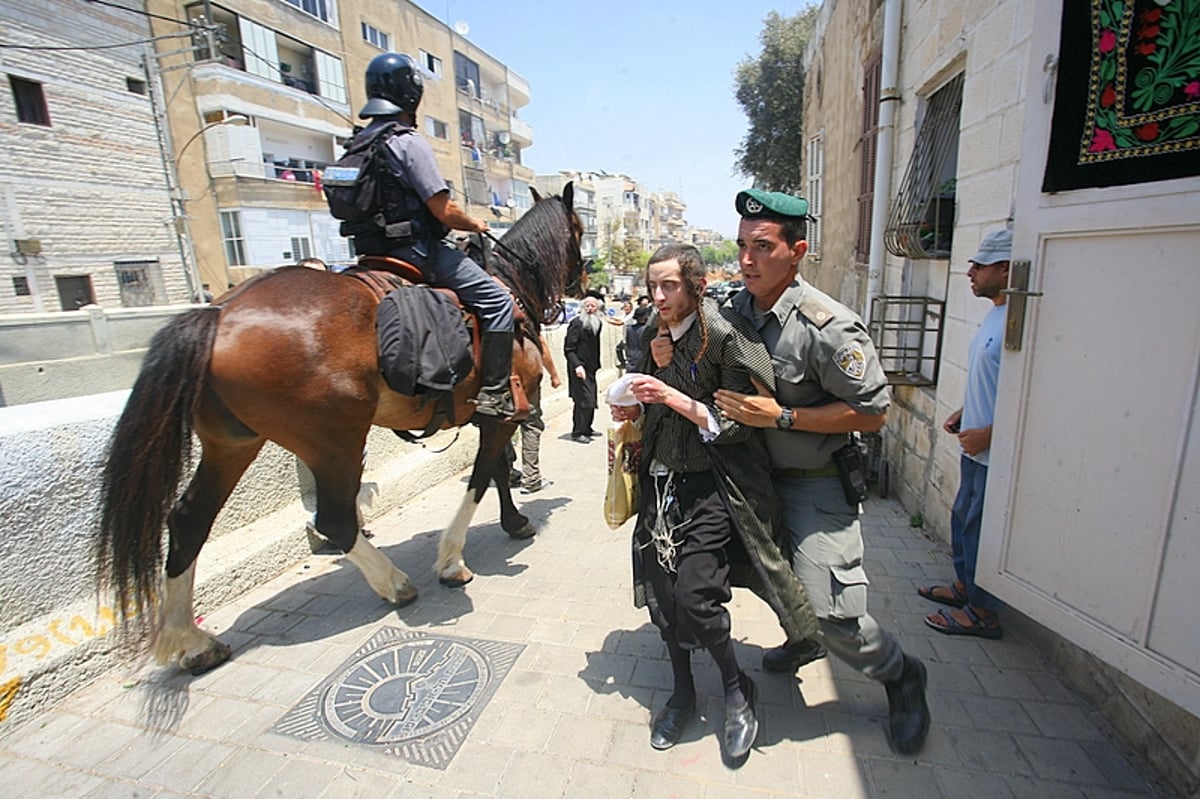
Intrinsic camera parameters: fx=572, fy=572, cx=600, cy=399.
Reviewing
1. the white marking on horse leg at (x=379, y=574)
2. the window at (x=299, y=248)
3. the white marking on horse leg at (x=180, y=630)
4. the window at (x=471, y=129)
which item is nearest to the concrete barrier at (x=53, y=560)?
the white marking on horse leg at (x=180, y=630)

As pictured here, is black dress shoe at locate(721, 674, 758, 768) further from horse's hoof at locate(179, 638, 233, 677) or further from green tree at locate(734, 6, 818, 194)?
green tree at locate(734, 6, 818, 194)

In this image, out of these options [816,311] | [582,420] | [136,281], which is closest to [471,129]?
[136,281]

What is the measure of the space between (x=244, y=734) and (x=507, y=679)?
114 centimetres

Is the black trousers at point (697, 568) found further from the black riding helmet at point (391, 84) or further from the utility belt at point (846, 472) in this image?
the black riding helmet at point (391, 84)

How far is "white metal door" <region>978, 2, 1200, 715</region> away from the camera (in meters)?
1.68

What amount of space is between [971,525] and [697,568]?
1864 mm

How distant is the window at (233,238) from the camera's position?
2228 centimetres

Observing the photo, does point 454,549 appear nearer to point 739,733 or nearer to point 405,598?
point 405,598

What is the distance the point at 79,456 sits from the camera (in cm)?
273

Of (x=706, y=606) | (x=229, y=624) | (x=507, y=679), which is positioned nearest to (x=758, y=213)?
(x=706, y=606)

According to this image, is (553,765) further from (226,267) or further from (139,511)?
(226,267)

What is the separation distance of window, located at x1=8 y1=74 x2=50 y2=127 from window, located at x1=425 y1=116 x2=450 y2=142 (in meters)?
18.2

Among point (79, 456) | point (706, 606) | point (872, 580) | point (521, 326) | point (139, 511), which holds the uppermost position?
point (521, 326)

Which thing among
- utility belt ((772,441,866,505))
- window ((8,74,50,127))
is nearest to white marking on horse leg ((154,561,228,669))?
utility belt ((772,441,866,505))
